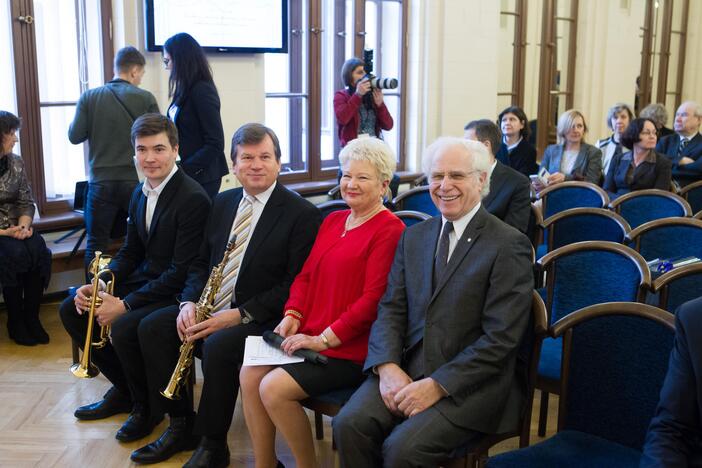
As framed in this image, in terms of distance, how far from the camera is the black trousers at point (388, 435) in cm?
212

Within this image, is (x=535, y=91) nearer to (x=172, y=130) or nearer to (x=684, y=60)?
(x=684, y=60)

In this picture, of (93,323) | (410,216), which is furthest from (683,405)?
(93,323)

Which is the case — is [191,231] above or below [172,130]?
below

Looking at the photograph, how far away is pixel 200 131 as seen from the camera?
463cm

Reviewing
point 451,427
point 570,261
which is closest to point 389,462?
point 451,427

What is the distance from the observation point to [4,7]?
187 inches

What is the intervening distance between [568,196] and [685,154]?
7.92 ft

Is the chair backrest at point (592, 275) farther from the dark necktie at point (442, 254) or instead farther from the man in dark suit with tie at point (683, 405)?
the man in dark suit with tie at point (683, 405)

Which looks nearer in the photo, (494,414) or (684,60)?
(494,414)

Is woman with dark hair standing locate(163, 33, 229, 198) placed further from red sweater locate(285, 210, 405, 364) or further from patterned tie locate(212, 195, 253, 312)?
red sweater locate(285, 210, 405, 364)

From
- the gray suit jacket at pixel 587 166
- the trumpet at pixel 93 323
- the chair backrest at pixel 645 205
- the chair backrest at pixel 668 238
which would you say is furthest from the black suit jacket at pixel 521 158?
the trumpet at pixel 93 323

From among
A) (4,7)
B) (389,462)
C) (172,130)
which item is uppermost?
(4,7)

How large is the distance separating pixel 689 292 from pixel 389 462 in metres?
1.32

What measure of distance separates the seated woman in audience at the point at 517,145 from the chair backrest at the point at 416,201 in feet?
5.74
